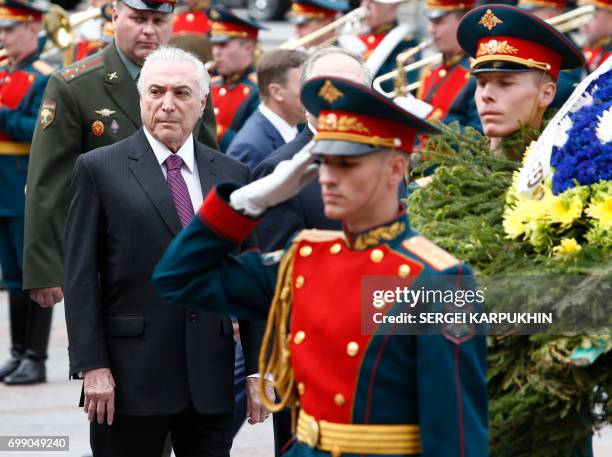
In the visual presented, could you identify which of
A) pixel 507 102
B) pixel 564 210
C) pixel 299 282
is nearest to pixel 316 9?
pixel 507 102

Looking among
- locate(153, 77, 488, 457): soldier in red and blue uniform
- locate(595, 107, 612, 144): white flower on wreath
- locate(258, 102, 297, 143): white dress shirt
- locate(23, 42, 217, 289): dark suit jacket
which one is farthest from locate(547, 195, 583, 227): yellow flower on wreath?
locate(258, 102, 297, 143): white dress shirt

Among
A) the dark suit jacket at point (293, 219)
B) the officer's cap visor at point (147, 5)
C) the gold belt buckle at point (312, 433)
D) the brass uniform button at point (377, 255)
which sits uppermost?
the officer's cap visor at point (147, 5)

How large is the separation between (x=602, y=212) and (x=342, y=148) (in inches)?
42.8

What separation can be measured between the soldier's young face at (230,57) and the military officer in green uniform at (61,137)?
5.75 m

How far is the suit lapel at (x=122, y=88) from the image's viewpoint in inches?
237

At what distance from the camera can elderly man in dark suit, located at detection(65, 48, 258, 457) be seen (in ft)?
15.8

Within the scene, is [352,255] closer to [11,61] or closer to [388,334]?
[388,334]

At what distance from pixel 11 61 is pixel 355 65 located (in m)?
5.46

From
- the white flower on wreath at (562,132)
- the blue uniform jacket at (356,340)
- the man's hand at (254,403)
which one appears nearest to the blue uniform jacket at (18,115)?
the man's hand at (254,403)

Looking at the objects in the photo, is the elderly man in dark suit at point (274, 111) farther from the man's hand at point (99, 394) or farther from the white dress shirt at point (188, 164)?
the man's hand at point (99, 394)

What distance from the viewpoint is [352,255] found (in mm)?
3627

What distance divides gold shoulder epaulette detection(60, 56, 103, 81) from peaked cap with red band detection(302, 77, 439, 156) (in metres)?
2.62

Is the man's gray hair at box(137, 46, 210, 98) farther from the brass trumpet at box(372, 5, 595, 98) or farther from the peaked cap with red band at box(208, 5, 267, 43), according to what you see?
the brass trumpet at box(372, 5, 595, 98)

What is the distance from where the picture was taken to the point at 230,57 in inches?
468
